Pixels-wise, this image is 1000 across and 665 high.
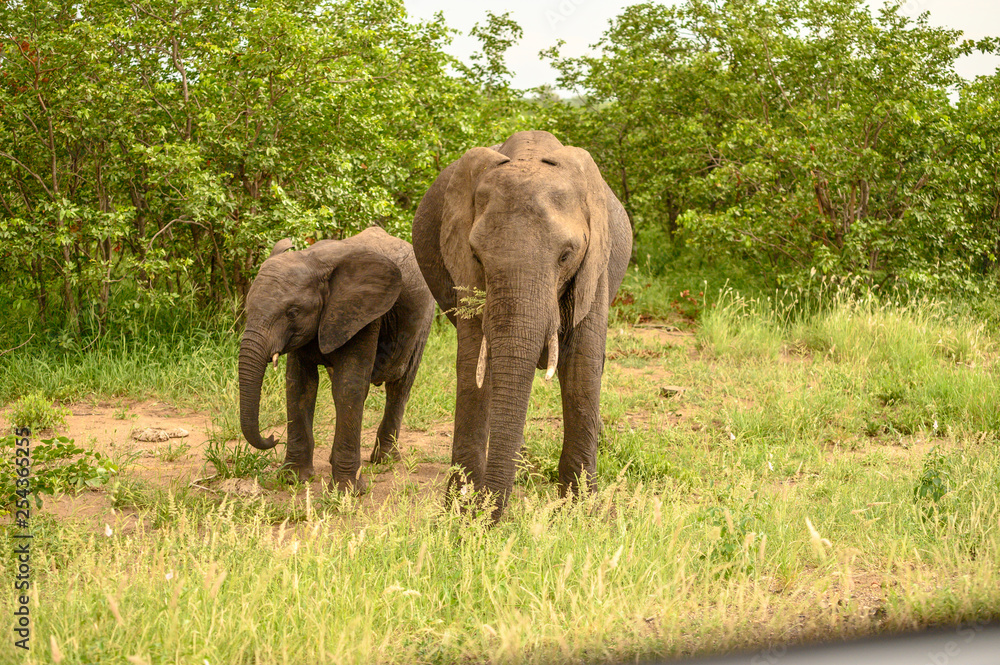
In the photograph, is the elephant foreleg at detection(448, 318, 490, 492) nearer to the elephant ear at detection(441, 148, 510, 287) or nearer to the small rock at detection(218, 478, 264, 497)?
the elephant ear at detection(441, 148, 510, 287)

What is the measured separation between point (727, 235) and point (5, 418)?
806 cm

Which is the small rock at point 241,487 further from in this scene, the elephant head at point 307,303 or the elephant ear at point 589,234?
the elephant ear at point 589,234

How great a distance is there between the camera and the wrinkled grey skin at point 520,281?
411 cm

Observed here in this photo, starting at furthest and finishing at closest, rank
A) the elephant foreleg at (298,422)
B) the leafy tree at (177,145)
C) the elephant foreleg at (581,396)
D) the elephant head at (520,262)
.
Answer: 1. the leafy tree at (177,145)
2. the elephant foreleg at (298,422)
3. the elephant foreleg at (581,396)
4. the elephant head at (520,262)

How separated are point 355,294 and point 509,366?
5.86ft

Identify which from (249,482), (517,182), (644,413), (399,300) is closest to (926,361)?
(644,413)

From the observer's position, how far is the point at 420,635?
10.3 ft

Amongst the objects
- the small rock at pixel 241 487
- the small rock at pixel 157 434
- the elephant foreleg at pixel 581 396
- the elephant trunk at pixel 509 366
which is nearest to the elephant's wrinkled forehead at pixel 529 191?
the elephant trunk at pixel 509 366

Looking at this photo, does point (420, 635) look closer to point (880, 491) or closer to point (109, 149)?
point (880, 491)

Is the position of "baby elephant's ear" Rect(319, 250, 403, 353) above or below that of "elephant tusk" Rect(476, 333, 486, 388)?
above

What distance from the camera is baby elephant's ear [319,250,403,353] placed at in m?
5.53

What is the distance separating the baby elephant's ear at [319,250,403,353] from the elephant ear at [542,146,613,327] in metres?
1.55

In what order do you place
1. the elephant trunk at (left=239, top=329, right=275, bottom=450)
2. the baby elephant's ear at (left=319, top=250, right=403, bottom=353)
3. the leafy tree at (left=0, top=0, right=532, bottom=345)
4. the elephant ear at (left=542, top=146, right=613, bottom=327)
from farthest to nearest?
the leafy tree at (left=0, top=0, right=532, bottom=345)
the baby elephant's ear at (left=319, top=250, right=403, bottom=353)
the elephant trunk at (left=239, top=329, right=275, bottom=450)
the elephant ear at (left=542, top=146, right=613, bottom=327)

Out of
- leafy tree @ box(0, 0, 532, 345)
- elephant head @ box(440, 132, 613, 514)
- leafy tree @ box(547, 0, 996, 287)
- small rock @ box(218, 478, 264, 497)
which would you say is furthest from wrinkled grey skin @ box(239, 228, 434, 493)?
leafy tree @ box(547, 0, 996, 287)
